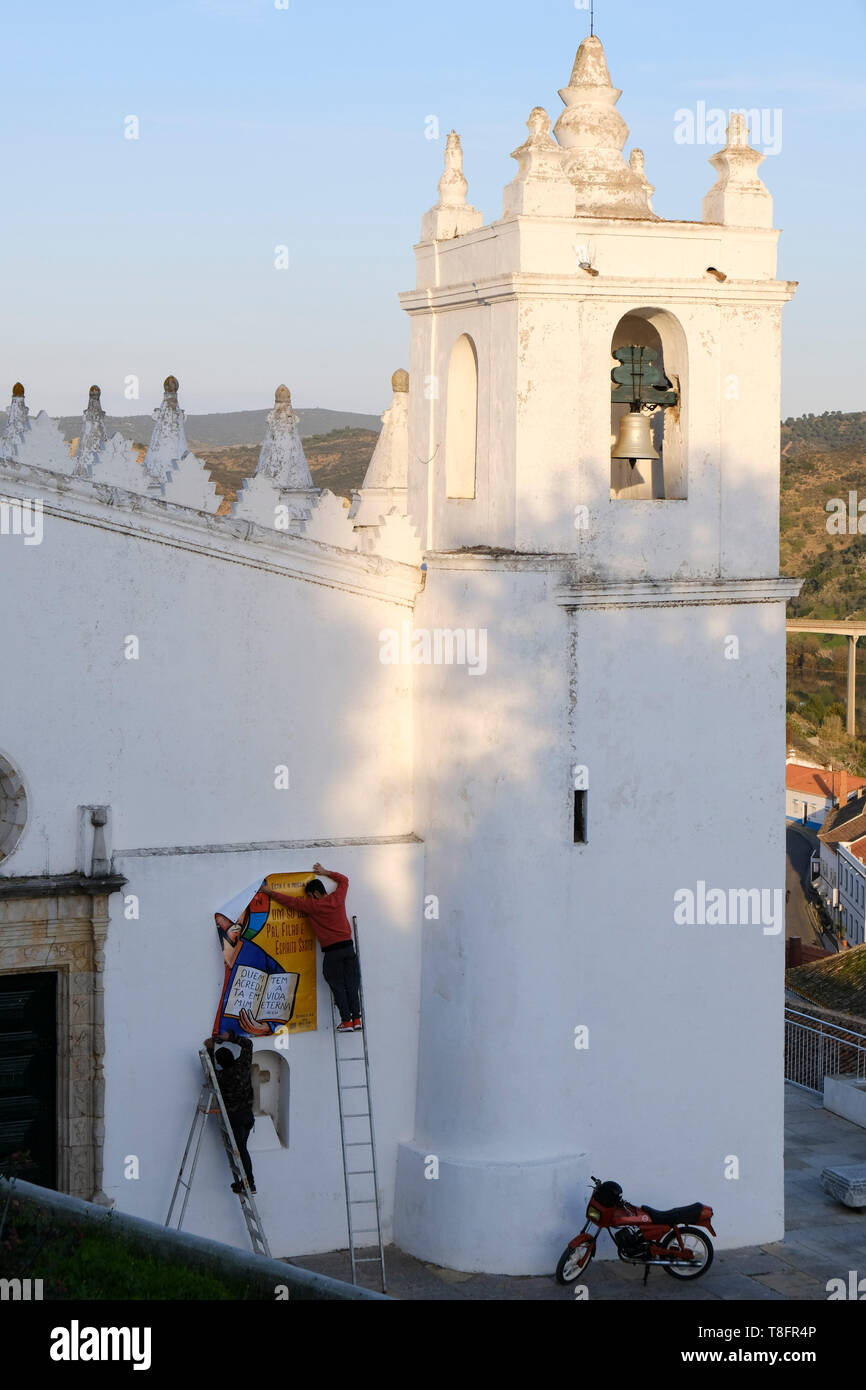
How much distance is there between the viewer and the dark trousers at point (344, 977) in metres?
14.4

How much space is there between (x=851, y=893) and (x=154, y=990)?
4609 cm

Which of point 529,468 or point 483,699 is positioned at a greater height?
point 529,468

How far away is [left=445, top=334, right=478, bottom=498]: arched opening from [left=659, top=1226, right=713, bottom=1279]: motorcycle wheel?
20.6 feet

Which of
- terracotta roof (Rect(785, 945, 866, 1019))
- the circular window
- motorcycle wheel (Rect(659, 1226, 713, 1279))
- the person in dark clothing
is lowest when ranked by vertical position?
motorcycle wheel (Rect(659, 1226, 713, 1279))

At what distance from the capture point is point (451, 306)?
50.1 ft

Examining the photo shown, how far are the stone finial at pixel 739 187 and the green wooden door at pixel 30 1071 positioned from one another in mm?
8122

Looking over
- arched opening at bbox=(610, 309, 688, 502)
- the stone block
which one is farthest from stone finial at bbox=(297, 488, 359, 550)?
the stone block

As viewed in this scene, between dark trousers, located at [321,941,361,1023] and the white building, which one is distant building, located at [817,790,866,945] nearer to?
the white building

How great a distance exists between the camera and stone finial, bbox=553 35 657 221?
1505 centimetres

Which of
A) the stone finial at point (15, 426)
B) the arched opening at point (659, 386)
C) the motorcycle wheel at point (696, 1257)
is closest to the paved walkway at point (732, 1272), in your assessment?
the motorcycle wheel at point (696, 1257)

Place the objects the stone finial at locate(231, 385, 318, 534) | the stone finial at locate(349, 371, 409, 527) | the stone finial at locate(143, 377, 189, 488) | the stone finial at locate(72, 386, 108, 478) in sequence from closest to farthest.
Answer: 1. the stone finial at locate(349, 371, 409, 527)
2. the stone finial at locate(231, 385, 318, 534)
3. the stone finial at locate(143, 377, 189, 488)
4. the stone finial at locate(72, 386, 108, 478)

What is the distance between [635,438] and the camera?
14.9m
